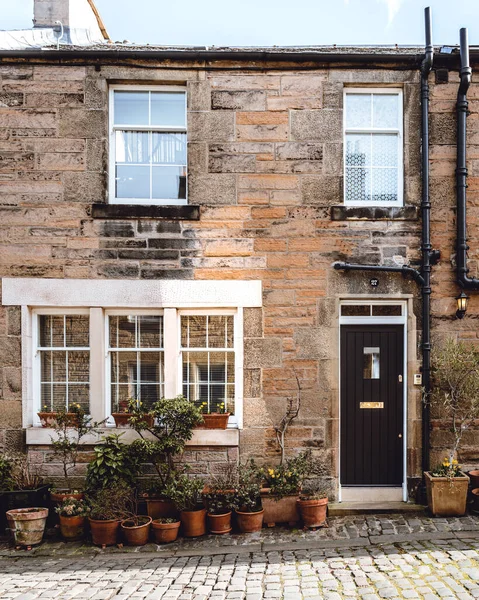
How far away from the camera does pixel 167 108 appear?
7.40 metres

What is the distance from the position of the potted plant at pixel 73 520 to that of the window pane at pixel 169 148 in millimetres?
4800

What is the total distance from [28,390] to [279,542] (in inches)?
155

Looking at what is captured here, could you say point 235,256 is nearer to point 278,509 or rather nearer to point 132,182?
point 132,182

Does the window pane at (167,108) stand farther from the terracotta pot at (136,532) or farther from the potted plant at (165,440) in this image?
the terracotta pot at (136,532)

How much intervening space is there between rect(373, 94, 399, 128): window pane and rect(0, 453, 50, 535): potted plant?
6855 millimetres

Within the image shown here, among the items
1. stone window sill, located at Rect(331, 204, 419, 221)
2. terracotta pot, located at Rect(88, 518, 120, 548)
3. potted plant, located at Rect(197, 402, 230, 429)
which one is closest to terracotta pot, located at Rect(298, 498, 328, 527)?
potted plant, located at Rect(197, 402, 230, 429)

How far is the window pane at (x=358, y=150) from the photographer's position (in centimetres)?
743

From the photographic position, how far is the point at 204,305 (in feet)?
23.4

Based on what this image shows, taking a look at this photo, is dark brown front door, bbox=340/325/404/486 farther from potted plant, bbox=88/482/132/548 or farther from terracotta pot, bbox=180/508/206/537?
potted plant, bbox=88/482/132/548

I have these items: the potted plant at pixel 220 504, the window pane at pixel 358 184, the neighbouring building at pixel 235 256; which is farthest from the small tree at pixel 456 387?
the potted plant at pixel 220 504

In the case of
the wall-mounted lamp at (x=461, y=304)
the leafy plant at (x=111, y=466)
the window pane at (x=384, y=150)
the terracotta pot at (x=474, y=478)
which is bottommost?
the terracotta pot at (x=474, y=478)

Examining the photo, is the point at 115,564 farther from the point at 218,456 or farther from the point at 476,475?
the point at 476,475

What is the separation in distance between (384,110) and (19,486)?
23.8 feet

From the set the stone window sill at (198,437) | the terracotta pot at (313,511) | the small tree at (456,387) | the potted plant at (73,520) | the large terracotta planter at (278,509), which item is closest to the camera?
the potted plant at (73,520)
